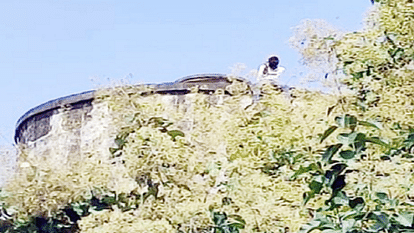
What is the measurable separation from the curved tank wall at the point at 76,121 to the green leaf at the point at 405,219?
6.07 feet

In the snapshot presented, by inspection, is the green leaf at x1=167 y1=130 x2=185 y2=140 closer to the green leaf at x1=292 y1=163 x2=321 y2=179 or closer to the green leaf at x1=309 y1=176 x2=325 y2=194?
the green leaf at x1=292 y1=163 x2=321 y2=179

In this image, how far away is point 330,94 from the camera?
2.67 metres

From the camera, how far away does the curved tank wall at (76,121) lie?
412cm

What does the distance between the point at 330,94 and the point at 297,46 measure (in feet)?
0.68

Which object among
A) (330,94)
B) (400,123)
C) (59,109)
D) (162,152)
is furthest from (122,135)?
(59,109)

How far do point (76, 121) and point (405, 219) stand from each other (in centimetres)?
319

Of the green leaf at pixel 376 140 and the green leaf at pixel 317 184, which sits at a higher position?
the green leaf at pixel 376 140

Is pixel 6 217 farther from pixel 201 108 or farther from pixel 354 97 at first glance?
pixel 354 97

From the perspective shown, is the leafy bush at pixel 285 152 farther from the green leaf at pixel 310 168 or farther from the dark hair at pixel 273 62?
the dark hair at pixel 273 62

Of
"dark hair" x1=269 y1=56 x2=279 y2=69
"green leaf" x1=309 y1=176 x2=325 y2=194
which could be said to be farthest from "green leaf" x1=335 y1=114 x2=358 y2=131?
"dark hair" x1=269 y1=56 x2=279 y2=69

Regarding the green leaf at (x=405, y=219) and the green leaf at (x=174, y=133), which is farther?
the green leaf at (x=174, y=133)

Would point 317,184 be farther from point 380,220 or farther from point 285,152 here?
point 285,152

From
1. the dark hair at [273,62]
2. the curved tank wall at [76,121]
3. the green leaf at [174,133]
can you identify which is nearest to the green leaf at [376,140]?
the green leaf at [174,133]

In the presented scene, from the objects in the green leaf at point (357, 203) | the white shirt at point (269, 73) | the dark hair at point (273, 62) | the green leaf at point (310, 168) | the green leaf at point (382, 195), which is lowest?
the green leaf at point (357, 203)
